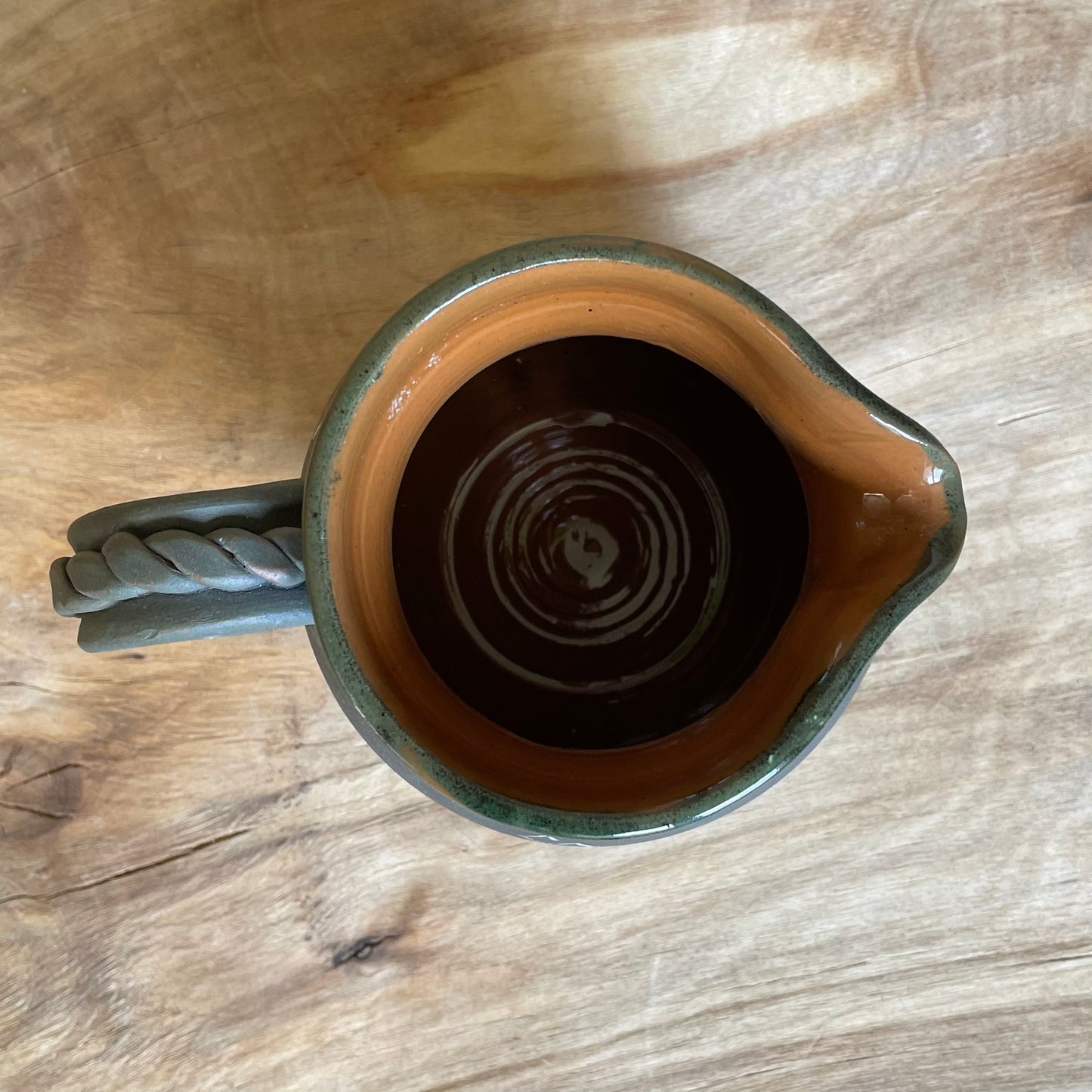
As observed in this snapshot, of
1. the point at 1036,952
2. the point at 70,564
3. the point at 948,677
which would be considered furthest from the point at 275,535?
the point at 1036,952

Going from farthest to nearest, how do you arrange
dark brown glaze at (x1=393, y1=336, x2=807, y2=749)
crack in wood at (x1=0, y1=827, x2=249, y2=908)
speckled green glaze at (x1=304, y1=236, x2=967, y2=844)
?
crack in wood at (x1=0, y1=827, x2=249, y2=908) < dark brown glaze at (x1=393, y1=336, x2=807, y2=749) < speckled green glaze at (x1=304, y1=236, x2=967, y2=844)

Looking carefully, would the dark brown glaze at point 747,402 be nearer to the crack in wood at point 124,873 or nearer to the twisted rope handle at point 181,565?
the twisted rope handle at point 181,565

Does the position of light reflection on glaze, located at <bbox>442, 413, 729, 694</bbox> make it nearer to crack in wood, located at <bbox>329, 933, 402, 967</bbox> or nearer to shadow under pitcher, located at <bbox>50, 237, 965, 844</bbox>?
shadow under pitcher, located at <bbox>50, 237, 965, 844</bbox>

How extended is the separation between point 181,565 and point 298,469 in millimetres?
271

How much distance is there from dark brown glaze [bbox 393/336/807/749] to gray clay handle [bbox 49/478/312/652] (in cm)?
15

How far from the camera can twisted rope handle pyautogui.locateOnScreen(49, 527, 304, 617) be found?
500 mm

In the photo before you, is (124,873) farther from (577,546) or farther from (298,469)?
(577,546)

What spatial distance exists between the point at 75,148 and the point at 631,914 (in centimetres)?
80

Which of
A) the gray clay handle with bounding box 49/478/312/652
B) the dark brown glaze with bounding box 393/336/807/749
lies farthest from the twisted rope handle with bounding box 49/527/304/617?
the dark brown glaze with bounding box 393/336/807/749

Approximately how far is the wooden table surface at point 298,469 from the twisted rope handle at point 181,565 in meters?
0.25

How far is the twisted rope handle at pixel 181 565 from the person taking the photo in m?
0.50

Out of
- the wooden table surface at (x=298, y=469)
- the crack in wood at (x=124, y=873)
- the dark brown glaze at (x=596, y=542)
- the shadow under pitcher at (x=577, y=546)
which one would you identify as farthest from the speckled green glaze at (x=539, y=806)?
the crack in wood at (x=124, y=873)

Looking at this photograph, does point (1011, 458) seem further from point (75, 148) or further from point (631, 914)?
point (75, 148)

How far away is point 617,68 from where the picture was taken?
28.8 inches
